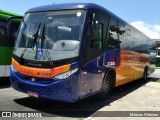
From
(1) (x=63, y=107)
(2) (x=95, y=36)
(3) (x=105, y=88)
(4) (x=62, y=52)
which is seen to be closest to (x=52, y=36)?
(4) (x=62, y=52)

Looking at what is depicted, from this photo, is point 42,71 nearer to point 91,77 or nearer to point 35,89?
point 35,89

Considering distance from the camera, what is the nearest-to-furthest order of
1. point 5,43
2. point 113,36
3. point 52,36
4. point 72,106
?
point 52,36, point 72,106, point 113,36, point 5,43

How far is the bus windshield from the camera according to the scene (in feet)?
25.9

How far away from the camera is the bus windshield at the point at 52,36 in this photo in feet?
25.9

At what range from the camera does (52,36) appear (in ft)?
27.0

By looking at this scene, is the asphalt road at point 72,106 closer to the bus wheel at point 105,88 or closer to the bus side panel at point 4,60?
the bus wheel at point 105,88

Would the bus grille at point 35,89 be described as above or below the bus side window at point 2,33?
below

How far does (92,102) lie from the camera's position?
396 inches

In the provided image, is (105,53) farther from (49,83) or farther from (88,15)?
(49,83)

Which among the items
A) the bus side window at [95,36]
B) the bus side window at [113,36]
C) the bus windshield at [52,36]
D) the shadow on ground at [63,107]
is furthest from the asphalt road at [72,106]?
the bus side window at [113,36]

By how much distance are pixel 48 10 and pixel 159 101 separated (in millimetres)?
5291

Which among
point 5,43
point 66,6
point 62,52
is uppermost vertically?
point 66,6

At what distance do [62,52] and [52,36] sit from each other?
0.68 metres

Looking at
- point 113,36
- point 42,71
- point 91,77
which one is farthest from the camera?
point 113,36
